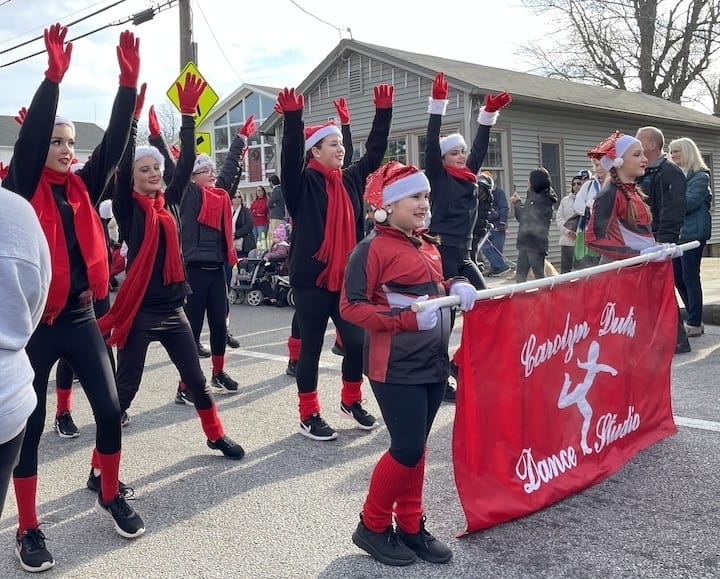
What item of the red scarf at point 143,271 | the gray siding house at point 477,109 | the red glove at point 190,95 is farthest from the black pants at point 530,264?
the red scarf at point 143,271

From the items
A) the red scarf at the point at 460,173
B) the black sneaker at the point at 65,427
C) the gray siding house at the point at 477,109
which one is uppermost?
the gray siding house at the point at 477,109

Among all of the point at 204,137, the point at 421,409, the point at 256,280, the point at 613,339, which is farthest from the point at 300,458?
the point at 204,137

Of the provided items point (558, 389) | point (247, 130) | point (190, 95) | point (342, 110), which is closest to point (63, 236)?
point (190, 95)

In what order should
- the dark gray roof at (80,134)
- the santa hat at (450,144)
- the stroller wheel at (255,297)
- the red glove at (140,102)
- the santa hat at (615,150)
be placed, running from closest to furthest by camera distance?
the red glove at (140,102)
the santa hat at (615,150)
the santa hat at (450,144)
the stroller wheel at (255,297)
the dark gray roof at (80,134)

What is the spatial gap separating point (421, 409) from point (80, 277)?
1.60 meters

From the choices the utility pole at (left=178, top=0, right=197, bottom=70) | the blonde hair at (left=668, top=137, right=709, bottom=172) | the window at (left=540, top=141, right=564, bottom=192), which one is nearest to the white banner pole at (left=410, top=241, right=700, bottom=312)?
the blonde hair at (left=668, top=137, right=709, bottom=172)

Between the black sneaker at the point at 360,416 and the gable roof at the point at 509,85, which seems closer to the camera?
the black sneaker at the point at 360,416

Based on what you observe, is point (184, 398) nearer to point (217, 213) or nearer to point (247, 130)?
point (217, 213)

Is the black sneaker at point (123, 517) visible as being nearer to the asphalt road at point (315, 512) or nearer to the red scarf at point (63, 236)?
the asphalt road at point (315, 512)

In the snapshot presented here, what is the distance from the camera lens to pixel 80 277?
335cm

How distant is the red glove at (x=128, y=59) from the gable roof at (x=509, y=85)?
1306 centimetres

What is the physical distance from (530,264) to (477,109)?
6.10 meters

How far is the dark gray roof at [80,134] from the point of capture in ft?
188

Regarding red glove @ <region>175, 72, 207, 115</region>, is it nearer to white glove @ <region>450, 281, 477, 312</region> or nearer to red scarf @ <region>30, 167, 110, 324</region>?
red scarf @ <region>30, 167, 110, 324</region>
